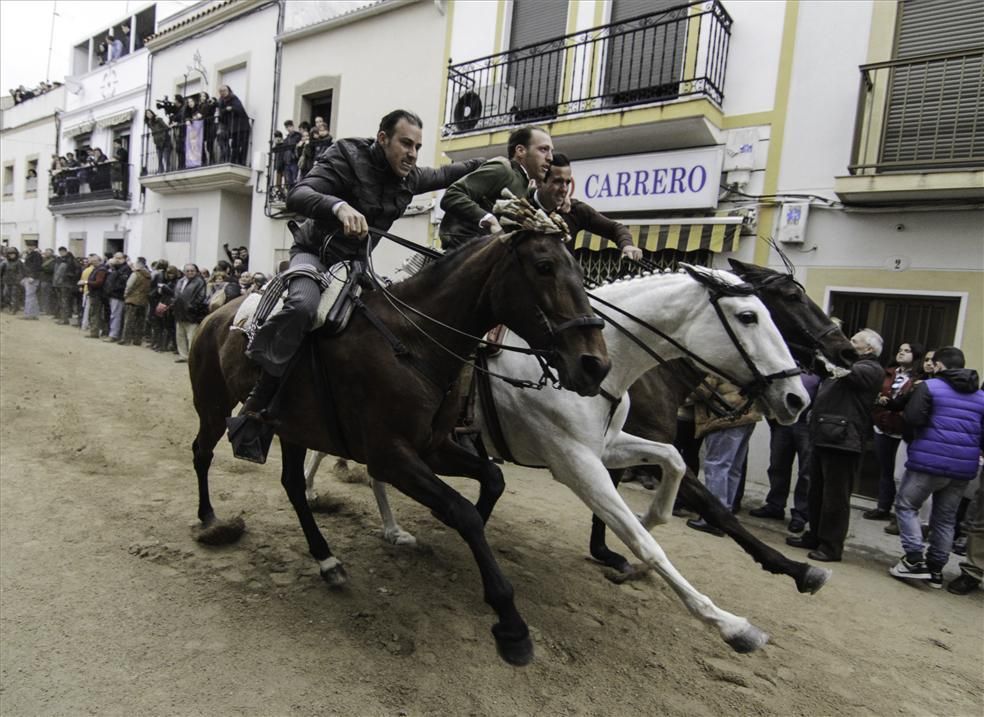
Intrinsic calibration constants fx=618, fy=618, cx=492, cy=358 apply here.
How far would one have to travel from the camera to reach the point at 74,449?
228 inches

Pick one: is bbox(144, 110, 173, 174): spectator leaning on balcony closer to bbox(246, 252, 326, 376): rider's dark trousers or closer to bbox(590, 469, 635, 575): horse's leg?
bbox(246, 252, 326, 376): rider's dark trousers

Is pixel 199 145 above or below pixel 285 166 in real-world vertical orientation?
above

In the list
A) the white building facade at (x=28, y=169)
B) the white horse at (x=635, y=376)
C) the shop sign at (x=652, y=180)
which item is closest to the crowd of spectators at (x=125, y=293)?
the shop sign at (x=652, y=180)

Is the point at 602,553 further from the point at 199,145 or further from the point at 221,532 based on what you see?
the point at 199,145

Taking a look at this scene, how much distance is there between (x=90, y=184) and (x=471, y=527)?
2222cm

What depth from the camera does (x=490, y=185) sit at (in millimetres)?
3504

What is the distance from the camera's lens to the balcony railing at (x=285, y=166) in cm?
1230

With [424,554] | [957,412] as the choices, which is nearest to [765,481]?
[957,412]

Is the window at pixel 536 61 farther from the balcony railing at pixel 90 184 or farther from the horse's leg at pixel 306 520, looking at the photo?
the balcony railing at pixel 90 184

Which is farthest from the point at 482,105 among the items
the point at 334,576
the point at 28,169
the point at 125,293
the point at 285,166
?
the point at 28,169

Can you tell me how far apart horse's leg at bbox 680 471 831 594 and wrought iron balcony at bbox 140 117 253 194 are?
45.9 feet

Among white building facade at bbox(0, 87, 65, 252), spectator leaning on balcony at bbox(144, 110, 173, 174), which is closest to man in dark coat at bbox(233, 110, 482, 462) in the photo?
spectator leaning on balcony at bbox(144, 110, 173, 174)

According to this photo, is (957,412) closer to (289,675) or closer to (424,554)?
(424,554)

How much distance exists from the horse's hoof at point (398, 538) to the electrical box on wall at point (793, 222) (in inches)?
224
